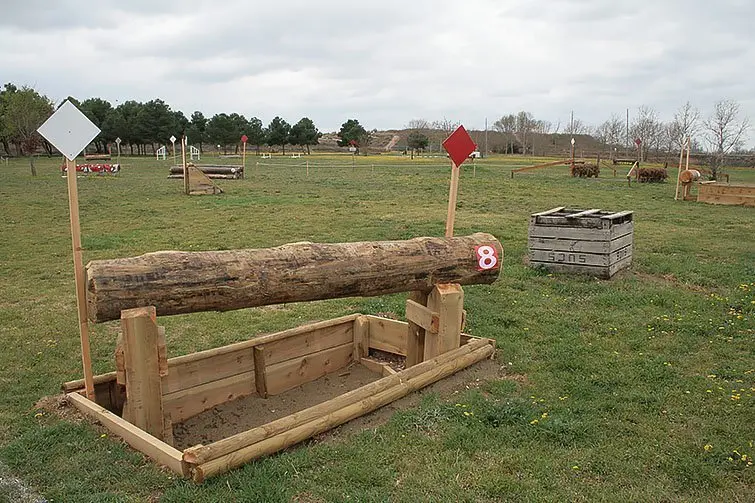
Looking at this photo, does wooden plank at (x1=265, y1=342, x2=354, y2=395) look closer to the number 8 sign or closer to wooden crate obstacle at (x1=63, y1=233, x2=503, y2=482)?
wooden crate obstacle at (x1=63, y1=233, x2=503, y2=482)

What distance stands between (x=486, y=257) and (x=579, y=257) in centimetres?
354

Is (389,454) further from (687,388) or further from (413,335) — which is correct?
(687,388)

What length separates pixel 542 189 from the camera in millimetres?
23594

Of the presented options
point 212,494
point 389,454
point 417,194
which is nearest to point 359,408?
point 389,454

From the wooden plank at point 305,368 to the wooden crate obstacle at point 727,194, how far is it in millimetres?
16924

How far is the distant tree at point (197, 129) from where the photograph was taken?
74.0 meters

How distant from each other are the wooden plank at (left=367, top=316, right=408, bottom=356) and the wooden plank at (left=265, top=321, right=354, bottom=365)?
238 millimetres

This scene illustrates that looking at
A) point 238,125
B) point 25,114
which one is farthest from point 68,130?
point 238,125

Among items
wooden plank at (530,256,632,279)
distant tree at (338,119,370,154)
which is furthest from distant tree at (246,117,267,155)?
wooden plank at (530,256,632,279)

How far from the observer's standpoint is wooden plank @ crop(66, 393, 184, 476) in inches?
133

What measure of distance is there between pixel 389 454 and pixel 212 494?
43.5 inches

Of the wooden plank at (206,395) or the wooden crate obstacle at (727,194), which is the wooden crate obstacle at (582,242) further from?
the wooden crate obstacle at (727,194)

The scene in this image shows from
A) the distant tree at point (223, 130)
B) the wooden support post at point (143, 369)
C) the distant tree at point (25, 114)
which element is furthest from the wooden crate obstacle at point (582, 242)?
the distant tree at point (223, 130)

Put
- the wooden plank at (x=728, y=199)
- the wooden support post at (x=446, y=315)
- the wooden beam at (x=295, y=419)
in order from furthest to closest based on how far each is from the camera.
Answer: the wooden plank at (x=728, y=199) → the wooden support post at (x=446, y=315) → the wooden beam at (x=295, y=419)
